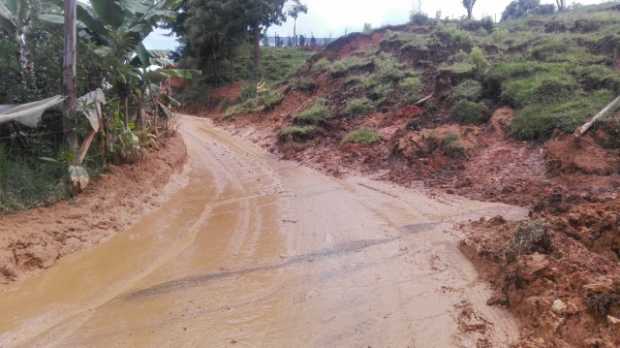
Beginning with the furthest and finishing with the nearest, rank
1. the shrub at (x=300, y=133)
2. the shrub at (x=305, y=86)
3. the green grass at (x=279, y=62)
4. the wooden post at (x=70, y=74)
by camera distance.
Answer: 1. the green grass at (x=279, y=62)
2. the shrub at (x=305, y=86)
3. the shrub at (x=300, y=133)
4. the wooden post at (x=70, y=74)

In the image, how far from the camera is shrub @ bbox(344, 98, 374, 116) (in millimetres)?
14592

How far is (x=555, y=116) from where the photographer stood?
915cm

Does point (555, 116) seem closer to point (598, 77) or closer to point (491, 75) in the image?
point (598, 77)

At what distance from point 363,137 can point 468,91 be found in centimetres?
321

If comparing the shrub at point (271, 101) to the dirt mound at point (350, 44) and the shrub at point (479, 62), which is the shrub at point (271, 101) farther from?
the shrub at point (479, 62)

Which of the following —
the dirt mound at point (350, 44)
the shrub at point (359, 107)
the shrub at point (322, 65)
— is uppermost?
the dirt mound at point (350, 44)

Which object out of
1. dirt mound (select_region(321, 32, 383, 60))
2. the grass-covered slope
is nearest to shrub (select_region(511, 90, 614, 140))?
the grass-covered slope

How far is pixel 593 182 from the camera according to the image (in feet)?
23.6

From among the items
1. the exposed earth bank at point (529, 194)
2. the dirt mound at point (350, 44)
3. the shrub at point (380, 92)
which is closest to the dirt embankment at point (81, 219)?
the exposed earth bank at point (529, 194)

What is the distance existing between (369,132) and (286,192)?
423 cm

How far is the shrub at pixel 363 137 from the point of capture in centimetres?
1196

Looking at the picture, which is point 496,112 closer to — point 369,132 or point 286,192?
point 369,132

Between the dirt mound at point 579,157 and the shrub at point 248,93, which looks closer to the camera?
the dirt mound at point 579,157

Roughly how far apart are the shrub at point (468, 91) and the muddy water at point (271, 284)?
4.86 meters
